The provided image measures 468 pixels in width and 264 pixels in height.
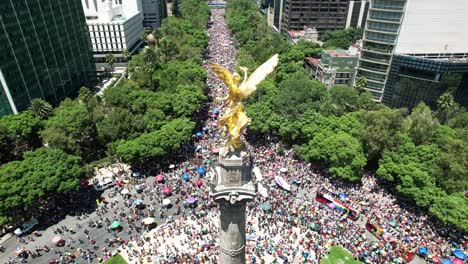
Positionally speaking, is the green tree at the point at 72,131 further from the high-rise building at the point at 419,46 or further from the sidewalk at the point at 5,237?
the high-rise building at the point at 419,46

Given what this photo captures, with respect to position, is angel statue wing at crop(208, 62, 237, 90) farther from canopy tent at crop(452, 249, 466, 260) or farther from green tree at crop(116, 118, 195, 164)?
canopy tent at crop(452, 249, 466, 260)

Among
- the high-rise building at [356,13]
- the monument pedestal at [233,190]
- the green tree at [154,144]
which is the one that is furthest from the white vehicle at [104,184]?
the high-rise building at [356,13]

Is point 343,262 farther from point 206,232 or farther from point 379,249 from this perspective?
point 206,232

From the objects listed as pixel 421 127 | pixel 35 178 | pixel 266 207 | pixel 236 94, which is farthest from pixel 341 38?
pixel 35 178

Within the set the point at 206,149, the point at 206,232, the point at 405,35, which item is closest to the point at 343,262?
the point at 206,232

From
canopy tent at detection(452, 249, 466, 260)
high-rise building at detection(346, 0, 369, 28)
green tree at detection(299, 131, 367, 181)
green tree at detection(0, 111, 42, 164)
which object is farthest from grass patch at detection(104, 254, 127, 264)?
high-rise building at detection(346, 0, 369, 28)

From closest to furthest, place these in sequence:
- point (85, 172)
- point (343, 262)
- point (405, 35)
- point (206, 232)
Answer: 1. point (343, 262)
2. point (206, 232)
3. point (85, 172)
4. point (405, 35)
